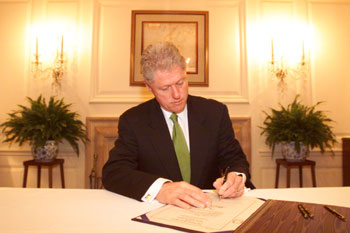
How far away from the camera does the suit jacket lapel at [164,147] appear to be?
5.58 ft

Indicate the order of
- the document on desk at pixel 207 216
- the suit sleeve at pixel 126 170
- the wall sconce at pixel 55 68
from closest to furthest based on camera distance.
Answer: the document on desk at pixel 207 216, the suit sleeve at pixel 126 170, the wall sconce at pixel 55 68

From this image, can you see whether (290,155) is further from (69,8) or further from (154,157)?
(69,8)

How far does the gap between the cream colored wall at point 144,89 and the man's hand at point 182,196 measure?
302cm

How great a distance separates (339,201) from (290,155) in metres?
2.58

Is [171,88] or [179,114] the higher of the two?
[171,88]

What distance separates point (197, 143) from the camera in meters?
1.80

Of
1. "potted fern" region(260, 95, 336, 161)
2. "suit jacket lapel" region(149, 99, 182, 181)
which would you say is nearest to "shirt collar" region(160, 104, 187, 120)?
"suit jacket lapel" region(149, 99, 182, 181)

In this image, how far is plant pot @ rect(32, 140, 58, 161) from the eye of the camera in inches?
137

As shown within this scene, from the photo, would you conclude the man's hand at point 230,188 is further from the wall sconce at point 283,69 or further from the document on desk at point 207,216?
the wall sconce at point 283,69

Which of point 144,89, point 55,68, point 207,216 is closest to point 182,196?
point 207,216

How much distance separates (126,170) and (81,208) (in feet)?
1.42

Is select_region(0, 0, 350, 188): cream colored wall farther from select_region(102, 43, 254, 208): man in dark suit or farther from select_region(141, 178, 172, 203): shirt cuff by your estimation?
select_region(141, 178, 172, 203): shirt cuff

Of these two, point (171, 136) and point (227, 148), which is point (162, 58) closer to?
point (171, 136)

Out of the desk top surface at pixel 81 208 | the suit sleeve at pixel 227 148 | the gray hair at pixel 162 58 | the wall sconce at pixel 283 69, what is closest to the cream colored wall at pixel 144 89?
the wall sconce at pixel 283 69
